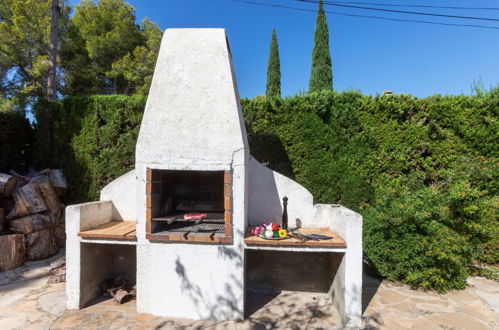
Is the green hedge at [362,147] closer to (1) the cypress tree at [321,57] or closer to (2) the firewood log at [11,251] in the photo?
(2) the firewood log at [11,251]

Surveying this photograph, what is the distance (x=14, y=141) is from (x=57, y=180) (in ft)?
6.61

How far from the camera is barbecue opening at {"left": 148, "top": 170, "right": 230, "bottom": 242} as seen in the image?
3447mm

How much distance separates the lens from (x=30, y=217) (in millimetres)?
5047

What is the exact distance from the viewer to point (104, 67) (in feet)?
41.2

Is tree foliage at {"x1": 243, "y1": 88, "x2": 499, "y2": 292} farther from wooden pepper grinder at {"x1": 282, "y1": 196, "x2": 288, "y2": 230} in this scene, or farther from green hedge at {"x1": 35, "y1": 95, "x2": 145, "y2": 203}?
green hedge at {"x1": 35, "y1": 95, "x2": 145, "y2": 203}

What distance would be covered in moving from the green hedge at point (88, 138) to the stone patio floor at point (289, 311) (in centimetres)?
243

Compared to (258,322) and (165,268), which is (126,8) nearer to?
(165,268)

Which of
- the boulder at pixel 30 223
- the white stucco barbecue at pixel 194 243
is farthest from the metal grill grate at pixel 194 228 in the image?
the boulder at pixel 30 223

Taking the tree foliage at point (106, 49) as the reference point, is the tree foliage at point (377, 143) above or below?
below

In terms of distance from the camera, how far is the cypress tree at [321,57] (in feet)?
37.4

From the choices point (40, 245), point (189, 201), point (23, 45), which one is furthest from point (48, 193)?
point (23, 45)

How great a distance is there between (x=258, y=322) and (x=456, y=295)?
138 inches

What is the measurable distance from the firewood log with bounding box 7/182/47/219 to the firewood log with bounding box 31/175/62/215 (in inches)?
3.3

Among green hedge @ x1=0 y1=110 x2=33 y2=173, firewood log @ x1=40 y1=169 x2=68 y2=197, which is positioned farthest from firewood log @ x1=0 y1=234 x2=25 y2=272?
green hedge @ x1=0 y1=110 x2=33 y2=173
